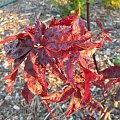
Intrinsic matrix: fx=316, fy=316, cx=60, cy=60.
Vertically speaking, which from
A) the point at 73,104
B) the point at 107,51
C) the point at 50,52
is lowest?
the point at 107,51

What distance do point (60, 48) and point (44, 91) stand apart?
19 centimetres

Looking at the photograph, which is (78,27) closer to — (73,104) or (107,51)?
(73,104)

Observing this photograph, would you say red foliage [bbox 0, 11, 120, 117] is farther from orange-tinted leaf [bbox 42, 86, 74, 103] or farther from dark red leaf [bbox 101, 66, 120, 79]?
dark red leaf [bbox 101, 66, 120, 79]

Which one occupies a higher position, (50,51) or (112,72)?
(50,51)

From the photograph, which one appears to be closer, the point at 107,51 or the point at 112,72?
the point at 112,72

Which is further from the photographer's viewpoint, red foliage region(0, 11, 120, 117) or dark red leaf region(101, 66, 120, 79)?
dark red leaf region(101, 66, 120, 79)

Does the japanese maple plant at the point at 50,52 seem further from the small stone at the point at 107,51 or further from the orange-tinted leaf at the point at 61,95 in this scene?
the small stone at the point at 107,51

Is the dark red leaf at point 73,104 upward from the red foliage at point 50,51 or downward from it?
downward

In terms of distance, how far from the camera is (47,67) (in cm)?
102

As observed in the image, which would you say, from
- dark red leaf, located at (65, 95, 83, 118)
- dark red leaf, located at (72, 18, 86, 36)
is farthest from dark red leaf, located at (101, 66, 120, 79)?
dark red leaf, located at (72, 18, 86, 36)

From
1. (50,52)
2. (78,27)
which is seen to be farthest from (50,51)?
(78,27)

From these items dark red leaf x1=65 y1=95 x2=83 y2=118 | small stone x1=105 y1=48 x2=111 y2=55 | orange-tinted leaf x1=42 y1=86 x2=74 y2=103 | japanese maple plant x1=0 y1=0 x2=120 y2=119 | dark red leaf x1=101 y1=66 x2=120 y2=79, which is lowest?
small stone x1=105 y1=48 x2=111 y2=55

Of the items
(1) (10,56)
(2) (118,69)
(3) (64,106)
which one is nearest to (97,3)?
(3) (64,106)

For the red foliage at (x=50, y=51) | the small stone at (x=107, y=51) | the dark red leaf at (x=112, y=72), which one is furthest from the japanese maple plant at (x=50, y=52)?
the small stone at (x=107, y=51)
